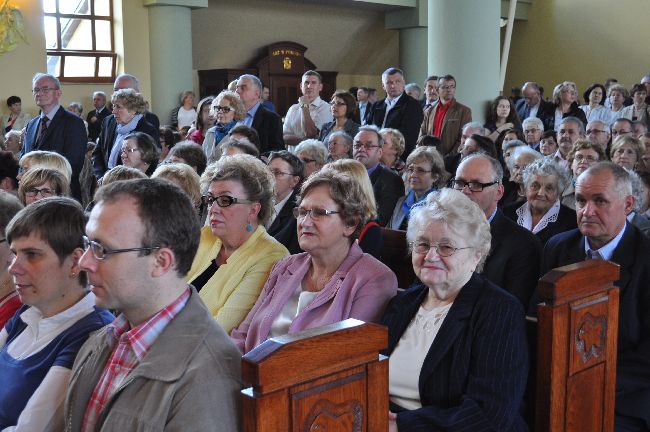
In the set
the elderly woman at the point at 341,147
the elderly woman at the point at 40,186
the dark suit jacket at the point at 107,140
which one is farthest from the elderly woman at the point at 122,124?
the elderly woman at the point at 40,186

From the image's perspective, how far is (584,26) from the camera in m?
15.1

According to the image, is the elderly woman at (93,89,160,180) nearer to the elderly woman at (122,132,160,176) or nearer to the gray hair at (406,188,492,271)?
the elderly woman at (122,132,160,176)

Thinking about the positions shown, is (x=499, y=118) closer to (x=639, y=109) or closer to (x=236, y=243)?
(x=639, y=109)

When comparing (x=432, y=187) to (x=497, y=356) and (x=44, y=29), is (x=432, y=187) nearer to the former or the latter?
(x=497, y=356)

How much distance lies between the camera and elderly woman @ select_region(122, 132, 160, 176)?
4973mm

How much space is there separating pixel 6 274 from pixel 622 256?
2.05m

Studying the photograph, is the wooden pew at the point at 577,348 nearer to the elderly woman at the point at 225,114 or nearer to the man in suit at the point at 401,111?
the elderly woman at the point at 225,114

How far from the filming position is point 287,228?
3.74m

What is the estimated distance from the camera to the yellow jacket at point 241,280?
9.07ft

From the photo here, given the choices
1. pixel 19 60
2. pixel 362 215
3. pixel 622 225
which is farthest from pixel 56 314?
pixel 19 60

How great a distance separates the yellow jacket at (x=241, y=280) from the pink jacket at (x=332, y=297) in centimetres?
9

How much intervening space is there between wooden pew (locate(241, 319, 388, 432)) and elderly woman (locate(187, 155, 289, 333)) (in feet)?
3.86

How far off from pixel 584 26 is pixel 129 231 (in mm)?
15026

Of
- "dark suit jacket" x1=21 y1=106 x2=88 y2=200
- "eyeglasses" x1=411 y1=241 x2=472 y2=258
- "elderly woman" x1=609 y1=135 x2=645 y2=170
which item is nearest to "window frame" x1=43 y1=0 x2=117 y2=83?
"dark suit jacket" x1=21 y1=106 x2=88 y2=200
